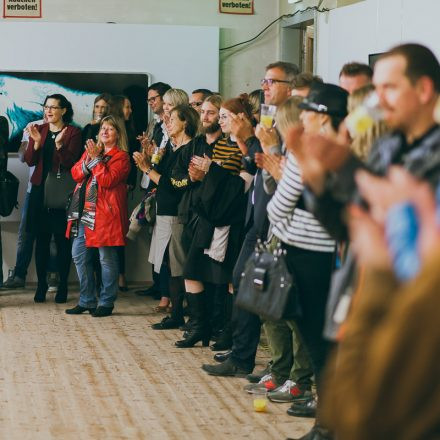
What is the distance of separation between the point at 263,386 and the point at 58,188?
3.22m

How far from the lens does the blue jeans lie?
7457 mm

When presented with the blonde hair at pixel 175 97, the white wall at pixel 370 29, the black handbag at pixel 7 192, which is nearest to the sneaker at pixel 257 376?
the white wall at pixel 370 29

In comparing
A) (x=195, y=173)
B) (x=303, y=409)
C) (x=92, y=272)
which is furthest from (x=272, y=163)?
(x=92, y=272)

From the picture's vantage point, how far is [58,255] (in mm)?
7977

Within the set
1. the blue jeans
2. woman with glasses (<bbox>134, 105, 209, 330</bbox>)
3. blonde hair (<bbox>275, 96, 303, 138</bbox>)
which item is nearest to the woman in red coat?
the blue jeans

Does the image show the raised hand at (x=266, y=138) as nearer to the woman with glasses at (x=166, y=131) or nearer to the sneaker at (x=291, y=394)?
the sneaker at (x=291, y=394)

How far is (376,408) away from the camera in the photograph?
1.55 meters

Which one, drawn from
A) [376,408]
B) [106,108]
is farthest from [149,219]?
[376,408]

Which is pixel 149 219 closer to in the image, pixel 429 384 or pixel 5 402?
pixel 5 402

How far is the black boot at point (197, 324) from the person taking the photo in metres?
6.31

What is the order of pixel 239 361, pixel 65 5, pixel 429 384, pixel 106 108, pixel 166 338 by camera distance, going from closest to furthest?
pixel 429 384
pixel 239 361
pixel 166 338
pixel 106 108
pixel 65 5

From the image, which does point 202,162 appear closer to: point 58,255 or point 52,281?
point 58,255

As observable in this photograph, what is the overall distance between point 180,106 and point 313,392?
2.45 metres

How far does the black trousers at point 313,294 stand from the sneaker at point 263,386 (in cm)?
101
